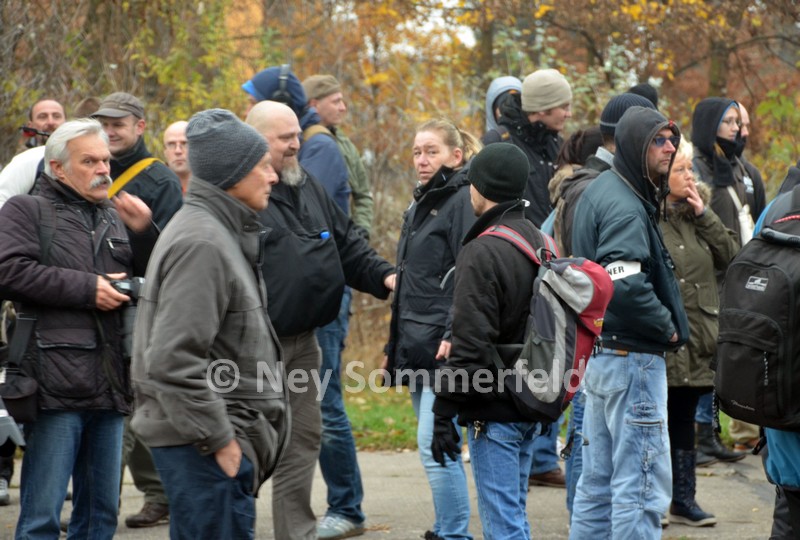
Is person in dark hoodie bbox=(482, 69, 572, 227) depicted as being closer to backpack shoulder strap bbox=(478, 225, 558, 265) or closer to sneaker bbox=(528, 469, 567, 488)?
sneaker bbox=(528, 469, 567, 488)

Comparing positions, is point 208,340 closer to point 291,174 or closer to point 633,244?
point 291,174

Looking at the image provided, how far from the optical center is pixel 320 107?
7.89 m

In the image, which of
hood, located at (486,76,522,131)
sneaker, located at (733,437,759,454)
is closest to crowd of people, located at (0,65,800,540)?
hood, located at (486,76,522,131)

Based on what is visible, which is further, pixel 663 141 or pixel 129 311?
pixel 663 141

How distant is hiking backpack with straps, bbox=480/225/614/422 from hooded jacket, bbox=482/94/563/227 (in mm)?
2552

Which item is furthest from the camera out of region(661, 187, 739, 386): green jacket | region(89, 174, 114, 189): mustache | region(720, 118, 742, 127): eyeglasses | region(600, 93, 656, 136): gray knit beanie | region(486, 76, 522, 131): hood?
region(486, 76, 522, 131): hood

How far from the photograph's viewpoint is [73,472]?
204 inches

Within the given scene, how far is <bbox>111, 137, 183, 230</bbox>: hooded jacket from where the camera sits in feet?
20.1

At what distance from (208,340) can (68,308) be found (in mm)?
1427

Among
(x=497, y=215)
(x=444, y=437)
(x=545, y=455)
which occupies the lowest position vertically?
(x=545, y=455)

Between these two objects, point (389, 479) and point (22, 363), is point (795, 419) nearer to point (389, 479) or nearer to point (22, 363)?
point (22, 363)

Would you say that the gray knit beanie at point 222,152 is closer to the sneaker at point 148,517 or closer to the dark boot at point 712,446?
the sneaker at point 148,517

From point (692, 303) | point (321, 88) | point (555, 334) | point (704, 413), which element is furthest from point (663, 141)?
point (704, 413)

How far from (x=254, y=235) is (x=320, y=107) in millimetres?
4038
